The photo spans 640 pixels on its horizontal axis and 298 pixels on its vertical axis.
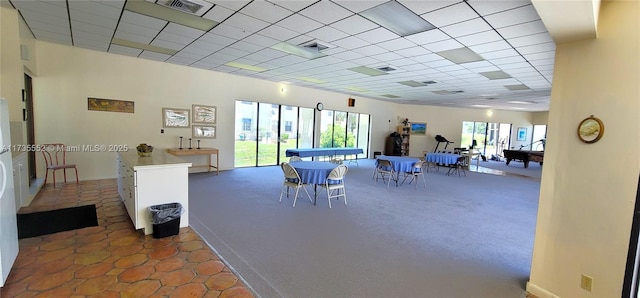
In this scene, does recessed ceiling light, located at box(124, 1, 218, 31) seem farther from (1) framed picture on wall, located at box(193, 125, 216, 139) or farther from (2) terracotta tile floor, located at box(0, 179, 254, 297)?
(1) framed picture on wall, located at box(193, 125, 216, 139)

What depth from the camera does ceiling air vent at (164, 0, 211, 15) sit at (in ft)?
10.9

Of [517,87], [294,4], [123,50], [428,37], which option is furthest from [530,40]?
[123,50]

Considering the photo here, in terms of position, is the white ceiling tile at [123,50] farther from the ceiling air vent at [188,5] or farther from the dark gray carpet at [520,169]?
the dark gray carpet at [520,169]

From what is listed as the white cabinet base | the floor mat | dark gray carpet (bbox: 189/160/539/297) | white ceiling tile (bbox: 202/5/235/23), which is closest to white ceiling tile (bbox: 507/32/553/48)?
dark gray carpet (bbox: 189/160/539/297)

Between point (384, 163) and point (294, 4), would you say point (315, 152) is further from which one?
point (294, 4)

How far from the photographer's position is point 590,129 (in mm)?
2102

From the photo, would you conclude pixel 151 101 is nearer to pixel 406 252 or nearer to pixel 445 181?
pixel 406 252

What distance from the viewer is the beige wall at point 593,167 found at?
193 centimetres

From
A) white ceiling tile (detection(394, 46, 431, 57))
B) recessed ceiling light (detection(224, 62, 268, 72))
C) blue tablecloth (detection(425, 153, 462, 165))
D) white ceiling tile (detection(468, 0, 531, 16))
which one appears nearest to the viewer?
white ceiling tile (detection(468, 0, 531, 16))

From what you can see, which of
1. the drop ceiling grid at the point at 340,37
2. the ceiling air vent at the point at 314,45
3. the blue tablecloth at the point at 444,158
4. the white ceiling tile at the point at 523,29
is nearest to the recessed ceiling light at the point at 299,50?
the ceiling air vent at the point at 314,45

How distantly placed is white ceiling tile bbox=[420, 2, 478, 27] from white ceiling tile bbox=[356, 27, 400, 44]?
647 mm

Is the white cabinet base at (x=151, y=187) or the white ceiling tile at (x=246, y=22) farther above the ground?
the white ceiling tile at (x=246, y=22)

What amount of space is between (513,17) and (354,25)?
6.18 feet

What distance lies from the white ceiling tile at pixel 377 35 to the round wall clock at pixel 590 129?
101 inches
